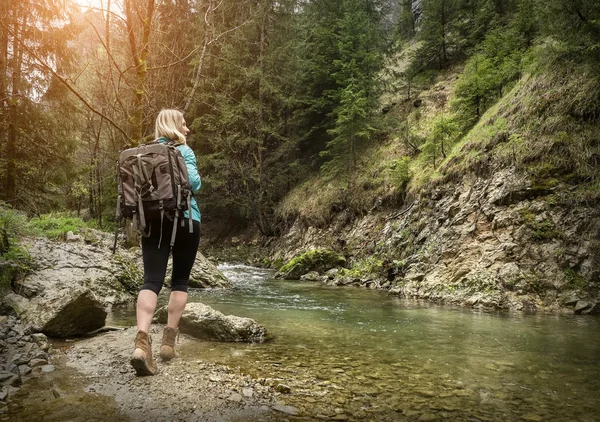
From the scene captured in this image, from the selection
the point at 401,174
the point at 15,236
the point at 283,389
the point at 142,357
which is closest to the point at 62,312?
the point at 142,357

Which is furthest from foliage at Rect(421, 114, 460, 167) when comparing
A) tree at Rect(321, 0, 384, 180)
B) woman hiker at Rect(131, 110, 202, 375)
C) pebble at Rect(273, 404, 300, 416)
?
pebble at Rect(273, 404, 300, 416)

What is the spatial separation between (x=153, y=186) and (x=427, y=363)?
9.89ft

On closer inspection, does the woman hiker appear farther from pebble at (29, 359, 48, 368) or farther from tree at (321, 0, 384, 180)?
tree at (321, 0, 384, 180)

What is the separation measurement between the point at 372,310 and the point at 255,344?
331 centimetres

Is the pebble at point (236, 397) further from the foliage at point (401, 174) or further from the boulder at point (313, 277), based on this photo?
the foliage at point (401, 174)

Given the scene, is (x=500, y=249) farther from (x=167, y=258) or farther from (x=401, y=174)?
(x=167, y=258)

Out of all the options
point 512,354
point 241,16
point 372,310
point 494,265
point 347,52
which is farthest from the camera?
point 241,16

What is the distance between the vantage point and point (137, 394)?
2.57 meters

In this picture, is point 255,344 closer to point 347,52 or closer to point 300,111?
point 347,52

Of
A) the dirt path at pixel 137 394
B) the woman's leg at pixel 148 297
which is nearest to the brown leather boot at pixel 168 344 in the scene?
the dirt path at pixel 137 394

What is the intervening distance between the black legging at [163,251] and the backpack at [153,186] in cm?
6

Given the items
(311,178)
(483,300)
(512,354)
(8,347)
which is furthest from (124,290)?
(311,178)

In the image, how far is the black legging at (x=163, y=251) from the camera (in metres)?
3.23

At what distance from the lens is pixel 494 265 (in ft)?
26.9
